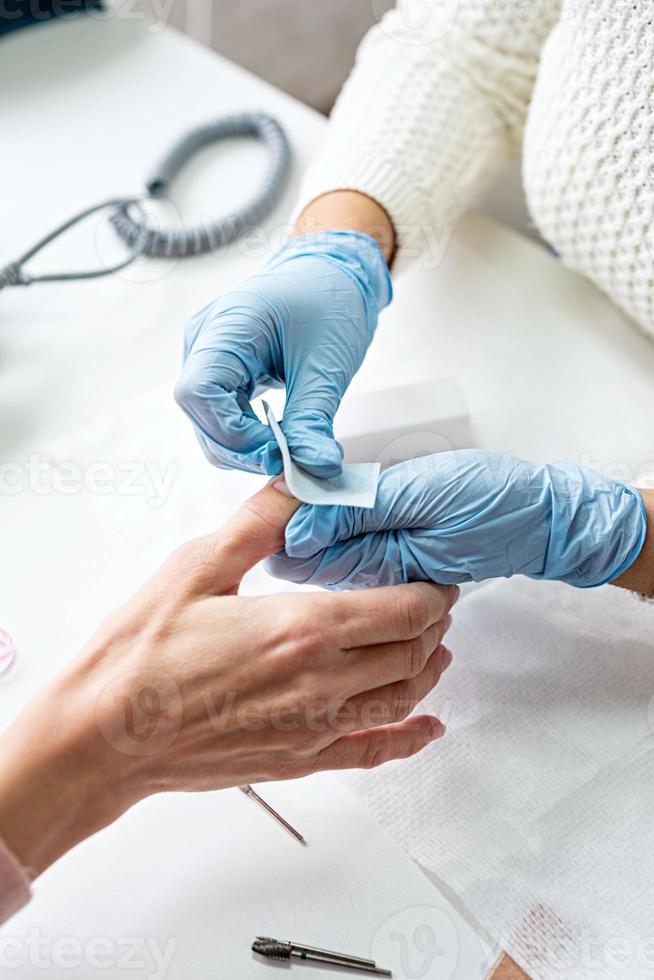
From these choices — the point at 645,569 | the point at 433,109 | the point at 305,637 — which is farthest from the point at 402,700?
the point at 433,109

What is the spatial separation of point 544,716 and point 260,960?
0.32 meters

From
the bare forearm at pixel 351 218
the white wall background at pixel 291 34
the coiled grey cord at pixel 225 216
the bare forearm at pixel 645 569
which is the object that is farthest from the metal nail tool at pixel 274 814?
the white wall background at pixel 291 34

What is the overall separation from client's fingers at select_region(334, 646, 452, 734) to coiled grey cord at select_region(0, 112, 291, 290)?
0.68m

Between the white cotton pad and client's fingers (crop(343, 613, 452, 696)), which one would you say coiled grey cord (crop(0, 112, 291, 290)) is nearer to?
the white cotton pad

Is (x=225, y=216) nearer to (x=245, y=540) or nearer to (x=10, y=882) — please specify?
(x=245, y=540)

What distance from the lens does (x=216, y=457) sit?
0.84m

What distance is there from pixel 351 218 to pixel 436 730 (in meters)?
0.59

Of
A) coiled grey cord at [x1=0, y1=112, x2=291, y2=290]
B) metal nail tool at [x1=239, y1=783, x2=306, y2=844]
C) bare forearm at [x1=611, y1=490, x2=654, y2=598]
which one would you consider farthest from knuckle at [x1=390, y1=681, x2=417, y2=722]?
coiled grey cord at [x1=0, y1=112, x2=291, y2=290]

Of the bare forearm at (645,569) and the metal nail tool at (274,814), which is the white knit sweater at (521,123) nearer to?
the bare forearm at (645,569)

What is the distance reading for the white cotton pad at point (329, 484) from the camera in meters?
0.74

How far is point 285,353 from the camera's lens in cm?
84

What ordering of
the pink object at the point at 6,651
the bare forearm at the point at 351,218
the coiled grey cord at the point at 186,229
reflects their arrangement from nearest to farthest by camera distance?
the pink object at the point at 6,651 → the bare forearm at the point at 351,218 → the coiled grey cord at the point at 186,229

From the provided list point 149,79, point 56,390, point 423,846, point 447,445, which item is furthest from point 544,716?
point 149,79

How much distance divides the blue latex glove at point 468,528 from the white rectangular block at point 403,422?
124 mm
